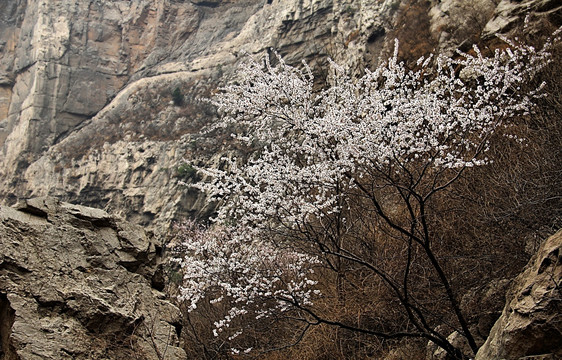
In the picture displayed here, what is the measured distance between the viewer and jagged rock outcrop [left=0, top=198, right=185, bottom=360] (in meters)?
4.92

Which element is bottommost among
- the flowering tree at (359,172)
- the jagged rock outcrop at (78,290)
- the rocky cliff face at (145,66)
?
the jagged rock outcrop at (78,290)

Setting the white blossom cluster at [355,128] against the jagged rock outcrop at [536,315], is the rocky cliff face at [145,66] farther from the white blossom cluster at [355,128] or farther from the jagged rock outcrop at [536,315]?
the jagged rock outcrop at [536,315]

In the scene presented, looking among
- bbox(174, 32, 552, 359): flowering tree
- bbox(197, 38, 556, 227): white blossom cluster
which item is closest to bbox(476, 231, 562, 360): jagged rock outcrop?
bbox(174, 32, 552, 359): flowering tree

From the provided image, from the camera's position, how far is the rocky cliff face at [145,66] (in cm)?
1853

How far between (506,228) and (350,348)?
285 centimetres

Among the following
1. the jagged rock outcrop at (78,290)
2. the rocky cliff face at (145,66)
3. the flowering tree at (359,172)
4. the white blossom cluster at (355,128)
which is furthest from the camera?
the rocky cliff face at (145,66)

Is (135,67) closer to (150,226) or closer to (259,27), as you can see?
(259,27)

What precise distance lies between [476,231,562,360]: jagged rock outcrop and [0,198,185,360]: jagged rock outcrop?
389cm

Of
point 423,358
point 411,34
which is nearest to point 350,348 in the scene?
point 423,358

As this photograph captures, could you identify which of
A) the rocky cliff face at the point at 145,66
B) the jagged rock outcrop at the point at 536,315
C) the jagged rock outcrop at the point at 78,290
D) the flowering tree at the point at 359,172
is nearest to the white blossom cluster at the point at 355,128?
the flowering tree at the point at 359,172

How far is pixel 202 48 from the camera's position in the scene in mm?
38500

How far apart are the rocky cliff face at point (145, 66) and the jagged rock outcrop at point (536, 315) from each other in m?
7.61

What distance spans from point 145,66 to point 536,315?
40697 millimetres

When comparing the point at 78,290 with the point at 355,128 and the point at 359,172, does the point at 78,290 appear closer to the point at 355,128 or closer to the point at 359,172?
the point at 355,128
